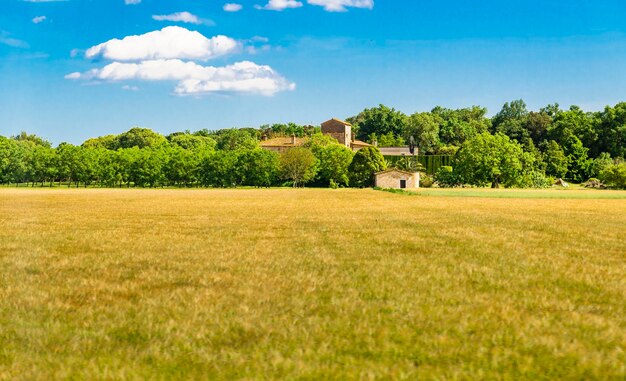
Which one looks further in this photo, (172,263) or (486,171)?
(486,171)

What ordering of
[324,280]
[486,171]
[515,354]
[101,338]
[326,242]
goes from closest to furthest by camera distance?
[515,354] < [101,338] < [324,280] < [326,242] < [486,171]

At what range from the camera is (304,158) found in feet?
460

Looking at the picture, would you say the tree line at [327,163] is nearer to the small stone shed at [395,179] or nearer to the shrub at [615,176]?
the shrub at [615,176]

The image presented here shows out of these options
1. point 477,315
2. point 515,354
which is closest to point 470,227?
point 477,315

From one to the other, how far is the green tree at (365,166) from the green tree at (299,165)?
11.0 m

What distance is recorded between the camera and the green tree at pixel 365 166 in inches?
5192

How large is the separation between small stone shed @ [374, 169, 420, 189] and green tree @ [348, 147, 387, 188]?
173 inches

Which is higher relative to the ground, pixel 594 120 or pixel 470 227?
pixel 594 120

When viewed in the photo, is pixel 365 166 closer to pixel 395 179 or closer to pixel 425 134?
pixel 395 179

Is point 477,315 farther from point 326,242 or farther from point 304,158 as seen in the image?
point 304,158

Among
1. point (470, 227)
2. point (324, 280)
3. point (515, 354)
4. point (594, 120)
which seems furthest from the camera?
point (594, 120)

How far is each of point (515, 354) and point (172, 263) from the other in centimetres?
1072

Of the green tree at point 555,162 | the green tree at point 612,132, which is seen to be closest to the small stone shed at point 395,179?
the green tree at point 555,162

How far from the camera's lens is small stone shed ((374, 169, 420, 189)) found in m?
124
